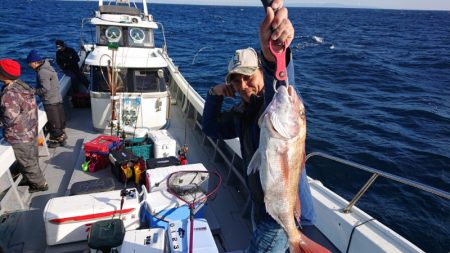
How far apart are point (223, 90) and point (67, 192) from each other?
354 cm

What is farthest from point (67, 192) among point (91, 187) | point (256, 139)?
point (256, 139)

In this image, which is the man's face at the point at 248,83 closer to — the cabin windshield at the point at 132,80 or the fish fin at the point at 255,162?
the fish fin at the point at 255,162

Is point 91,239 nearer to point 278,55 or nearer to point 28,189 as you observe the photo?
point 28,189

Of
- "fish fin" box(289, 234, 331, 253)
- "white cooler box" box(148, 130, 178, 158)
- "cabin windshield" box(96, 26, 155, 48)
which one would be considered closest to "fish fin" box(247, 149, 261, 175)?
"fish fin" box(289, 234, 331, 253)

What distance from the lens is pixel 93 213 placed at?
364cm

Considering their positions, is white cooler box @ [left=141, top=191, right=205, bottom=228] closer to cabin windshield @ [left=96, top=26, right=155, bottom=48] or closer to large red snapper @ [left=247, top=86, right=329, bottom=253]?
large red snapper @ [left=247, top=86, right=329, bottom=253]

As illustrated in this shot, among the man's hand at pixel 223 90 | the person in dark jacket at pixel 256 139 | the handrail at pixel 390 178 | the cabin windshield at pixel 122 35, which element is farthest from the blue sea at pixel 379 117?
the person in dark jacket at pixel 256 139

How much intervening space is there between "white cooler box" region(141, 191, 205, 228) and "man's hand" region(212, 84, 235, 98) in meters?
1.65

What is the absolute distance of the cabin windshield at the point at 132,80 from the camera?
654 centimetres

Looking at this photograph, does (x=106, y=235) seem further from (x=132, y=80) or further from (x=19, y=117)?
(x=132, y=80)

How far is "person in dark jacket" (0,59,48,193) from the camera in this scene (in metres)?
4.38

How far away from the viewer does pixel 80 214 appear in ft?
11.8

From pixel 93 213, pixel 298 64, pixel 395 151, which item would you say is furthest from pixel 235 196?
pixel 298 64

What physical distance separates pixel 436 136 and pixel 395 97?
4.49 m
